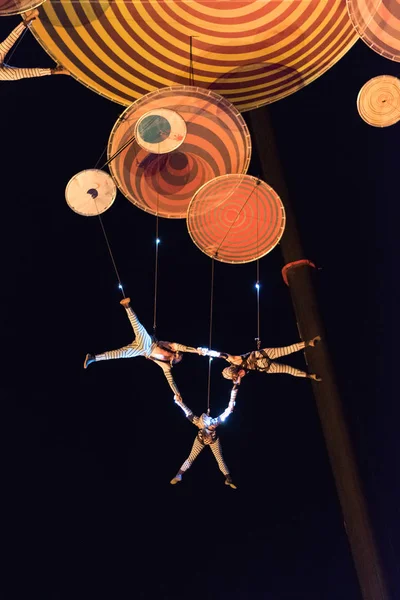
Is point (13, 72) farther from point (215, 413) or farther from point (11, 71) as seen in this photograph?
point (215, 413)

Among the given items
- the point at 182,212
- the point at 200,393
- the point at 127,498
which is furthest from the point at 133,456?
the point at 182,212

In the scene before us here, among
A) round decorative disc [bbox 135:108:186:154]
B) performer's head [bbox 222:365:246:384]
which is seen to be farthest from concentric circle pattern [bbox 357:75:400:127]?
performer's head [bbox 222:365:246:384]

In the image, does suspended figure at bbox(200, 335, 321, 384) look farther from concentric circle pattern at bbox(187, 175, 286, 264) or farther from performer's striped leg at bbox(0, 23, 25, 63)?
performer's striped leg at bbox(0, 23, 25, 63)

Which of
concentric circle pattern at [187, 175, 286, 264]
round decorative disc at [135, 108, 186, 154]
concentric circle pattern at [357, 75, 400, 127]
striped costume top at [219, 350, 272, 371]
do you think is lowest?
striped costume top at [219, 350, 272, 371]

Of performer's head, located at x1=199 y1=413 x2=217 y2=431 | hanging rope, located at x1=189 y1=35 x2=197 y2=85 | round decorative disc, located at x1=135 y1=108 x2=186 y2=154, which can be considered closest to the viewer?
round decorative disc, located at x1=135 y1=108 x2=186 y2=154

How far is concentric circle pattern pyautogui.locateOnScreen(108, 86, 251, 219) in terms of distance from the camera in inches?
189

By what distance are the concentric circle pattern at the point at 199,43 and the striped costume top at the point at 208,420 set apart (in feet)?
8.86

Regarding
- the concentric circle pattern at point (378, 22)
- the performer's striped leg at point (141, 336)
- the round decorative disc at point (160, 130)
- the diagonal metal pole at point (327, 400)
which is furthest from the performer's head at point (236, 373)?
the concentric circle pattern at point (378, 22)

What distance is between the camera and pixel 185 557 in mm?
7172

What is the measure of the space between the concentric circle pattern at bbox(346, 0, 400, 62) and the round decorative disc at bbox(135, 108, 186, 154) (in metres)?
1.42

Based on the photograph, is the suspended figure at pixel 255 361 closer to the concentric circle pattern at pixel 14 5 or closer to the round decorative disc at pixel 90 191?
the round decorative disc at pixel 90 191

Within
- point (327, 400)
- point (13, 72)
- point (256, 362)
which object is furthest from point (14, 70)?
point (327, 400)

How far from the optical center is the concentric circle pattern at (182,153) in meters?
4.81

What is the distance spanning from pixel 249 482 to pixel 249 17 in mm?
5178
